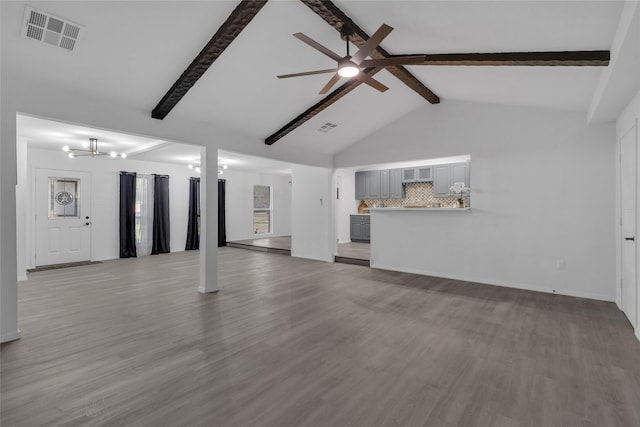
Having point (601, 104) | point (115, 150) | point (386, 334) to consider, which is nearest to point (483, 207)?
point (601, 104)

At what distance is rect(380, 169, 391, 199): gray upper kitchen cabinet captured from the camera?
28.0 feet

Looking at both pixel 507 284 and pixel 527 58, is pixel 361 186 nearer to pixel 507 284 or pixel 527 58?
pixel 507 284

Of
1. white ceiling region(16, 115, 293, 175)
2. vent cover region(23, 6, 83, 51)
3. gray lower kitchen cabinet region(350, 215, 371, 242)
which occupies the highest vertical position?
vent cover region(23, 6, 83, 51)

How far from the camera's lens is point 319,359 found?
2.51 metres

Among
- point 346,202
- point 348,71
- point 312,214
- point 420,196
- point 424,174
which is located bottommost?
point 312,214

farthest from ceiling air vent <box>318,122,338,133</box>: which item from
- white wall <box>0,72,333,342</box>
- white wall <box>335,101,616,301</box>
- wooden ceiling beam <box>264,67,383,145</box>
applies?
white wall <box>0,72,333,342</box>

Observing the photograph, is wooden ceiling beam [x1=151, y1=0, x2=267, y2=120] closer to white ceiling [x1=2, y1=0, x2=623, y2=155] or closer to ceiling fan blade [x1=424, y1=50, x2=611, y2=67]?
white ceiling [x1=2, y1=0, x2=623, y2=155]

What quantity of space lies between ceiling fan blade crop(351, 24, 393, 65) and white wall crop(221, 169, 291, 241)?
795 centimetres

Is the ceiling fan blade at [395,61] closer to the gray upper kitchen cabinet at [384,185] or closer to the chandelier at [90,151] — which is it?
the chandelier at [90,151]

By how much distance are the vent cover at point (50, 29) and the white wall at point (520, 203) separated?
16.1 ft

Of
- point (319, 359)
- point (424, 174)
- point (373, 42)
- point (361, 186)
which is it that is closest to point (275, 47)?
point (373, 42)

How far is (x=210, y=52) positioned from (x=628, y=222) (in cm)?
484

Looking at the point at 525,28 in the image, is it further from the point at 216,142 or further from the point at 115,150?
the point at 115,150

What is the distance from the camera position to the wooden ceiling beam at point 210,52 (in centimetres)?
275
